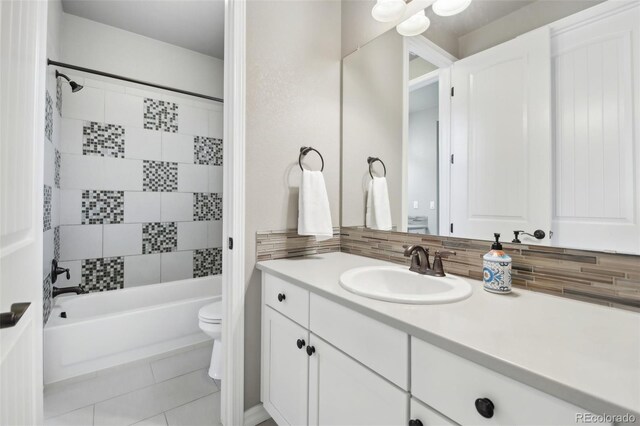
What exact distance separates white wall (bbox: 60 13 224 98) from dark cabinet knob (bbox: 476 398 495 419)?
3.22 meters

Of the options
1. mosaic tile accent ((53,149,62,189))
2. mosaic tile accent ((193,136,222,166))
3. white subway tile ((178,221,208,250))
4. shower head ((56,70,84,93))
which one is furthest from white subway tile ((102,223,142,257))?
shower head ((56,70,84,93))

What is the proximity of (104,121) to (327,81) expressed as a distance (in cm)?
200

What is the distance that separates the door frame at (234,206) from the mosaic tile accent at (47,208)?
1261 mm

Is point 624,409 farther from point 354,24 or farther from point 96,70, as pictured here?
point 96,70

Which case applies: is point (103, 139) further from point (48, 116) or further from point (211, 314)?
point (211, 314)

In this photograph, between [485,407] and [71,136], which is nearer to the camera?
[485,407]

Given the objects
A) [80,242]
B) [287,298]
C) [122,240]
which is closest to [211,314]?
[287,298]

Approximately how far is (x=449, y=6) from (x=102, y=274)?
9.97ft

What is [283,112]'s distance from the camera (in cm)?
152

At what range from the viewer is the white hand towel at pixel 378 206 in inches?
62.7

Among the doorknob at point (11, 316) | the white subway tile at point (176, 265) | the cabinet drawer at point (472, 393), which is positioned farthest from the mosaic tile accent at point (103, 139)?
the cabinet drawer at point (472, 393)

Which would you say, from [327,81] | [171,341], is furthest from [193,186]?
[327,81]

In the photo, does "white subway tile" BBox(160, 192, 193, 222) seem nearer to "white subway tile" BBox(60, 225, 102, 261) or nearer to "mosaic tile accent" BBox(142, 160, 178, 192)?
"mosaic tile accent" BBox(142, 160, 178, 192)

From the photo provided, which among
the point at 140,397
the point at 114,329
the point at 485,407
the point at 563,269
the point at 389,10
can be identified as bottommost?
Answer: the point at 140,397
